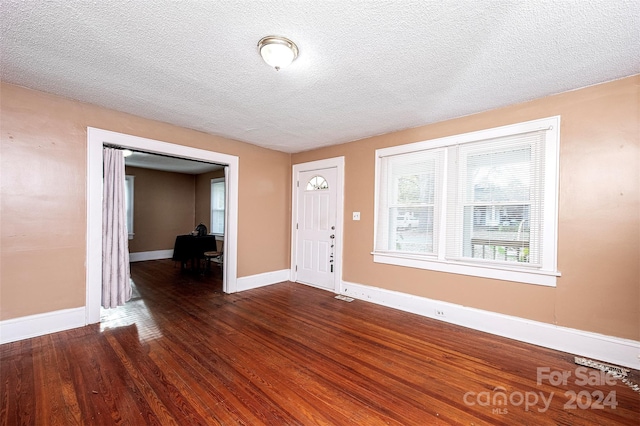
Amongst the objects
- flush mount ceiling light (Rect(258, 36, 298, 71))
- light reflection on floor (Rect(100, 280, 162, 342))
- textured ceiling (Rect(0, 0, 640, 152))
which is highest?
textured ceiling (Rect(0, 0, 640, 152))

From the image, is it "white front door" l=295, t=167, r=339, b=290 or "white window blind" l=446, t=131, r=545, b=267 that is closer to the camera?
"white window blind" l=446, t=131, r=545, b=267

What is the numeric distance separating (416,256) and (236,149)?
131 inches

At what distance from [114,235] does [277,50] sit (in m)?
3.01

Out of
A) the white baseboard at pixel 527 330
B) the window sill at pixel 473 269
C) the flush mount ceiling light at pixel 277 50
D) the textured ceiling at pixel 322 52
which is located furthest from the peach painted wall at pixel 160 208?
the flush mount ceiling light at pixel 277 50

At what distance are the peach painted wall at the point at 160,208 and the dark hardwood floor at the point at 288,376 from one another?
4505 mm

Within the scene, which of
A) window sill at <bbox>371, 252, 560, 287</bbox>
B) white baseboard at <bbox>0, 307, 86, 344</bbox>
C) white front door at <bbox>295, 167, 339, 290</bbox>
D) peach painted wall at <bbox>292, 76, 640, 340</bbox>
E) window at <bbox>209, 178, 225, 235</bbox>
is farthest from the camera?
window at <bbox>209, 178, 225, 235</bbox>

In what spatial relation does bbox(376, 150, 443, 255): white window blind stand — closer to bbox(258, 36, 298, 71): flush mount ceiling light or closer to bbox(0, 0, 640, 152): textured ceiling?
bbox(0, 0, 640, 152): textured ceiling

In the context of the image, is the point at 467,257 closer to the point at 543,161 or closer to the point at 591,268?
the point at 591,268

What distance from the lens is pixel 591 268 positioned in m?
2.49

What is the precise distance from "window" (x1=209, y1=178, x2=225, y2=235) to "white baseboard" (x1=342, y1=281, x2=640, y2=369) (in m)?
5.01

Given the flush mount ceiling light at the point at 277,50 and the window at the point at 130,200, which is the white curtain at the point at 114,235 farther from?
the window at the point at 130,200

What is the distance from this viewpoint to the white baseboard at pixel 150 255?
695 centimetres

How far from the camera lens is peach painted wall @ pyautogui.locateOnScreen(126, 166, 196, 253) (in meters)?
7.02

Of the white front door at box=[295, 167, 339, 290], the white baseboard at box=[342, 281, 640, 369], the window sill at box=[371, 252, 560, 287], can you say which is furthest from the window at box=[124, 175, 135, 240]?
the white baseboard at box=[342, 281, 640, 369]
